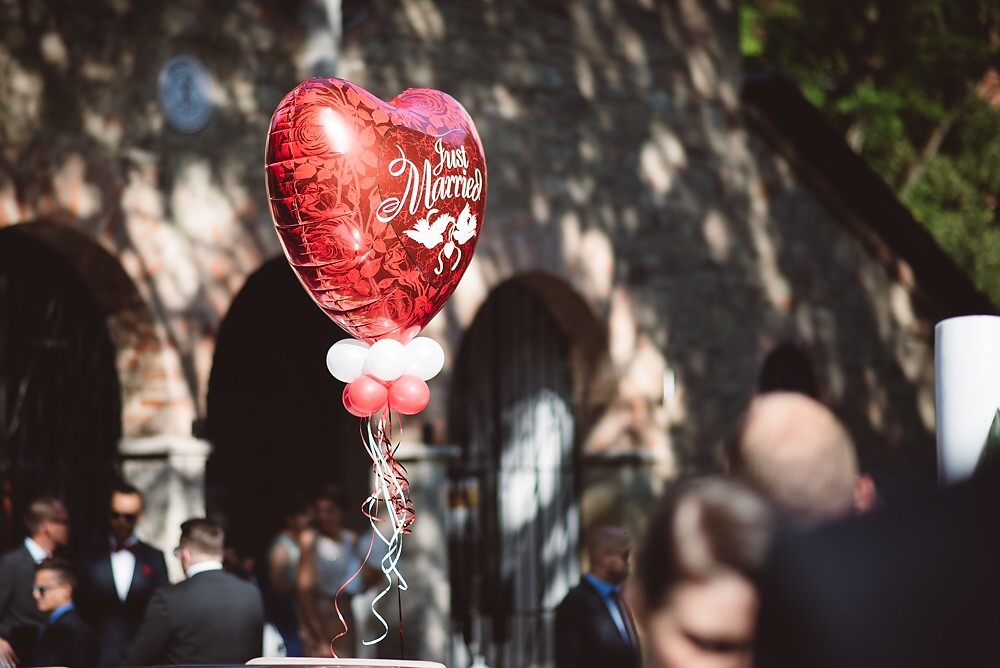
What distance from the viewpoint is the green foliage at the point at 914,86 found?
17.8 metres

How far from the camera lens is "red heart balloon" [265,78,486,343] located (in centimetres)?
429

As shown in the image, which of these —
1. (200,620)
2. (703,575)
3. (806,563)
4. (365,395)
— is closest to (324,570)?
(200,620)

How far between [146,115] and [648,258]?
378 cm

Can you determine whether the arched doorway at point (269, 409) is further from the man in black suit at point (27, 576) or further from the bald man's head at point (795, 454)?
the bald man's head at point (795, 454)

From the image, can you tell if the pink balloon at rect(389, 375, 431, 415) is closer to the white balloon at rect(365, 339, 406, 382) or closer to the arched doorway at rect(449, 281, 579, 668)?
the white balloon at rect(365, 339, 406, 382)

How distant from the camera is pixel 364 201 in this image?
14.2 feet

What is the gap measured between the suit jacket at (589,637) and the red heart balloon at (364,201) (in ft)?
5.00

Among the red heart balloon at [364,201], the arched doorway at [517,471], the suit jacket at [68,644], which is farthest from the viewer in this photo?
the arched doorway at [517,471]

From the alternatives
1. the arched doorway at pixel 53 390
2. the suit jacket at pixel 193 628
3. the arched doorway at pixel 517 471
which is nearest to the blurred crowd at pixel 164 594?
the suit jacket at pixel 193 628

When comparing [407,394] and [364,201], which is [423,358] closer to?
[407,394]

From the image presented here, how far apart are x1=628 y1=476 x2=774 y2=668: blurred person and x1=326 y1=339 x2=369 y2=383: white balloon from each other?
3037 mm

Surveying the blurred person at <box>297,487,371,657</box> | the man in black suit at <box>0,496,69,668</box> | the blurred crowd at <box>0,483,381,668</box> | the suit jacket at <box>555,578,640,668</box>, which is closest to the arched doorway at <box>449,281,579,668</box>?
the blurred crowd at <box>0,483,381,668</box>

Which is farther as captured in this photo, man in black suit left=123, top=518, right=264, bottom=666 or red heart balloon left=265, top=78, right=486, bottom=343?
man in black suit left=123, top=518, right=264, bottom=666

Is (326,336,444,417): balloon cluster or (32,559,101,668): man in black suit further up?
(326,336,444,417): balloon cluster
